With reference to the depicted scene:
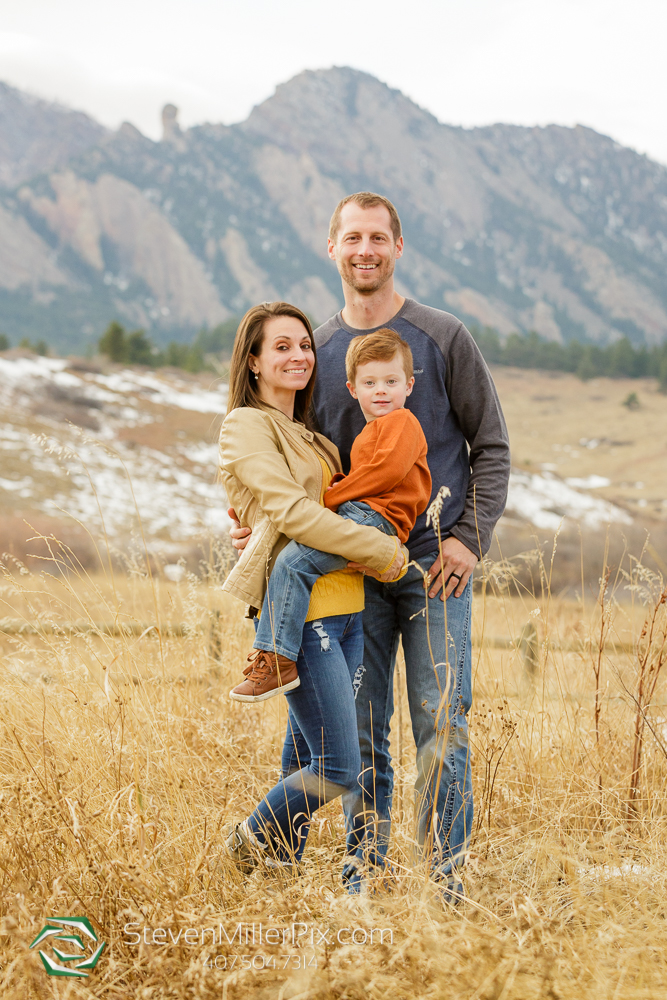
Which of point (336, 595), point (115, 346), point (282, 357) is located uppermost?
point (115, 346)

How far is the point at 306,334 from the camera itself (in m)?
2.27

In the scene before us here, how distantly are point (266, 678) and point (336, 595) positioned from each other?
12.5 inches

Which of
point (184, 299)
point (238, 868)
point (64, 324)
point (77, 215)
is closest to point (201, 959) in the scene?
point (238, 868)

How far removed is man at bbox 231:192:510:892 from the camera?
228 centimetres

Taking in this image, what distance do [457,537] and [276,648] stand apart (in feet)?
2.66

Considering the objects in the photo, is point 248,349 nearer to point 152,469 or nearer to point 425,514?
point 425,514

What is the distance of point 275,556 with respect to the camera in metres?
2.08

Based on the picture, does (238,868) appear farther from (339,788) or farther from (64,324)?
(64,324)

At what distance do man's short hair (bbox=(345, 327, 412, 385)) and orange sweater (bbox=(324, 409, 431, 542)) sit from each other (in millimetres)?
199

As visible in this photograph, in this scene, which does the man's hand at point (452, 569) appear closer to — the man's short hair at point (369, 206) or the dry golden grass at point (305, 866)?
the dry golden grass at point (305, 866)

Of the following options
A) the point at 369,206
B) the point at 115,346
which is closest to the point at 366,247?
the point at 369,206

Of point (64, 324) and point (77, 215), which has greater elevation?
point (77, 215)

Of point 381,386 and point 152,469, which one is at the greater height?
point 381,386

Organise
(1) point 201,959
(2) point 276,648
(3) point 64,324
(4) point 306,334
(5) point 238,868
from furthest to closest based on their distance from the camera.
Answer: (3) point 64,324, (4) point 306,334, (5) point 238,868, (2) point 276,648, (1) point 201,959
